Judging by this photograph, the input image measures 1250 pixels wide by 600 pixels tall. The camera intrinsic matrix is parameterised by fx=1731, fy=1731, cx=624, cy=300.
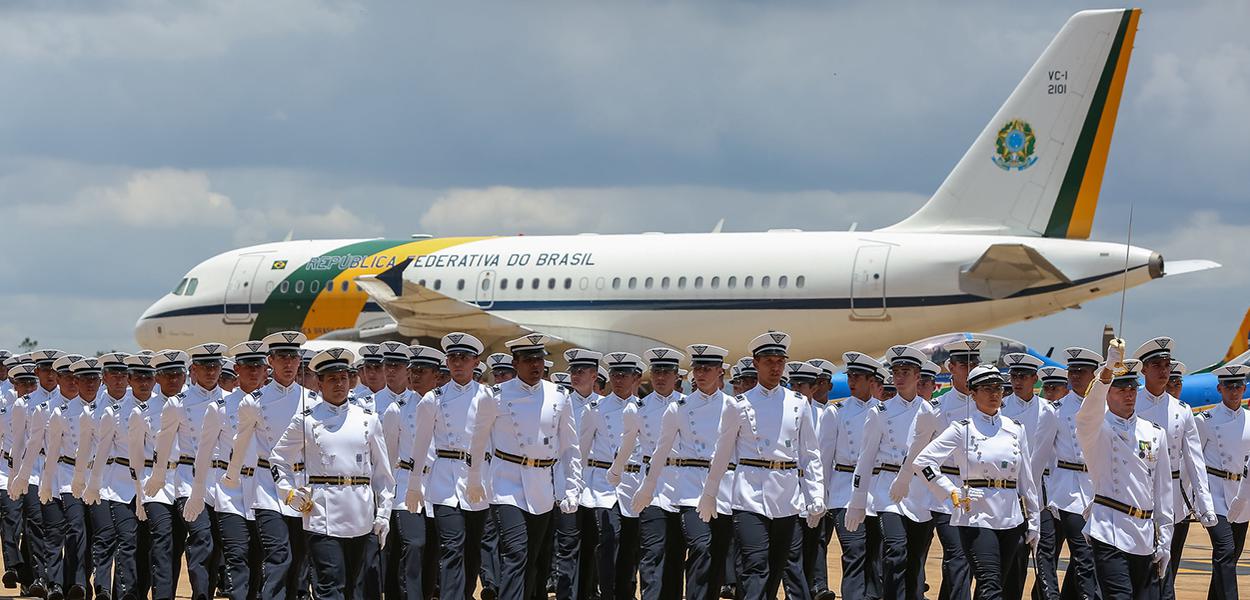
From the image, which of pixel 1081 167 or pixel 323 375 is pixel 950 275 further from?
pixel 323 375

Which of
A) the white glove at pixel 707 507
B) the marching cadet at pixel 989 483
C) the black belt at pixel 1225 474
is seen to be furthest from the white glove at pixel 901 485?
the black belt at pixel 1225 474

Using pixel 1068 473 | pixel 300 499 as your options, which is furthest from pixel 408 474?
pixel 1068 473

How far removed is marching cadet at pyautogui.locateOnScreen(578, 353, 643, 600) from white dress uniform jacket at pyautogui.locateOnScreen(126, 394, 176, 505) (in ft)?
9.24

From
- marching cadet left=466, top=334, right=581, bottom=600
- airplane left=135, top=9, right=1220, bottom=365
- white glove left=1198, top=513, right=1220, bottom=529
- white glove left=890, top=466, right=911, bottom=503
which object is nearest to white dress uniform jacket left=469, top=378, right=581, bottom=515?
marching cadet left=466, top=334, right=581, bottom=600

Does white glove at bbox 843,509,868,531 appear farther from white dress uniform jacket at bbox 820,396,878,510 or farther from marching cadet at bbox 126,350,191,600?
marching cadet at bbox 126,350,191,600

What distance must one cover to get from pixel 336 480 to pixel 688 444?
260cm

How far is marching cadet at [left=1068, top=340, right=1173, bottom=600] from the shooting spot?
9.34 metres

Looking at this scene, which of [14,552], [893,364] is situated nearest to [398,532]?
[893,364]

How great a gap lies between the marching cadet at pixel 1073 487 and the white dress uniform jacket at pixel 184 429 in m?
5.56

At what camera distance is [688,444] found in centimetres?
1111

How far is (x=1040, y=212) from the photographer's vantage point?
92.7 ft

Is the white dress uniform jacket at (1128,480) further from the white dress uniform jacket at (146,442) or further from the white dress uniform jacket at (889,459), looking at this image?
the white dress uniform jacket at (146,442)

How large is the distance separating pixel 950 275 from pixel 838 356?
2697 millimetres

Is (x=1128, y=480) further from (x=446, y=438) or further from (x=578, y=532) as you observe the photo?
(x=446, y=438)
